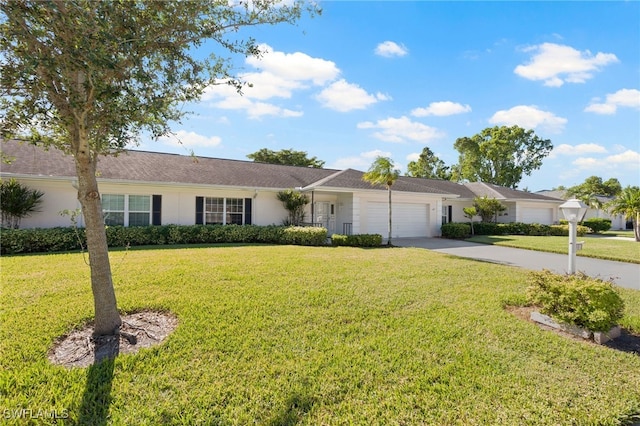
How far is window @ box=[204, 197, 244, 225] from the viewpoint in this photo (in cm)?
1605

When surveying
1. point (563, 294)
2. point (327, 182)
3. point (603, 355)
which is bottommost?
point (603, 355)

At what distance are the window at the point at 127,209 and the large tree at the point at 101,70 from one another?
10463 mm

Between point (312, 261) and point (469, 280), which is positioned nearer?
point (469, 280)

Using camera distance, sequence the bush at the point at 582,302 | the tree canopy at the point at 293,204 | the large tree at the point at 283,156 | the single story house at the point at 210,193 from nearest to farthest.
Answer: the bush at the point at 582,302 → the single story house at the point at 210,193 → the tree canopy at the point at 293,204 → the large tree at the point at 283,156

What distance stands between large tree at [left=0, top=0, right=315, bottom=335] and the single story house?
896 centimetres

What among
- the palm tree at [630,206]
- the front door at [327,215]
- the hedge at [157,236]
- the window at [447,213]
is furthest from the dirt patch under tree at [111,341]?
the palm tree at [630,206]

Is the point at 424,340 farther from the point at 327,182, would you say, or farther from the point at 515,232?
the point at 515,232

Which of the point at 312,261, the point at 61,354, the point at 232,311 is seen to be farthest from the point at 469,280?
the point at 61,354

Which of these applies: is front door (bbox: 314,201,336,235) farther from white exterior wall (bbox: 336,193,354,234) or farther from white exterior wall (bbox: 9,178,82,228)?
white exterior wall (bbox: 9,178,82,228)

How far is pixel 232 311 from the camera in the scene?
5.24m

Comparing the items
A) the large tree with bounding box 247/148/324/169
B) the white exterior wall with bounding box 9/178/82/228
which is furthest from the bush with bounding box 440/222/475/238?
the large tree with bounding box 247/148/324/169

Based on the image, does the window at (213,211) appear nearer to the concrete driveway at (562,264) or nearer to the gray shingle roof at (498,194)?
the concrete driveway at (562,264)

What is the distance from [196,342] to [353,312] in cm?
257

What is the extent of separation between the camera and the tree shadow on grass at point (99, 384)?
9.33 feet
